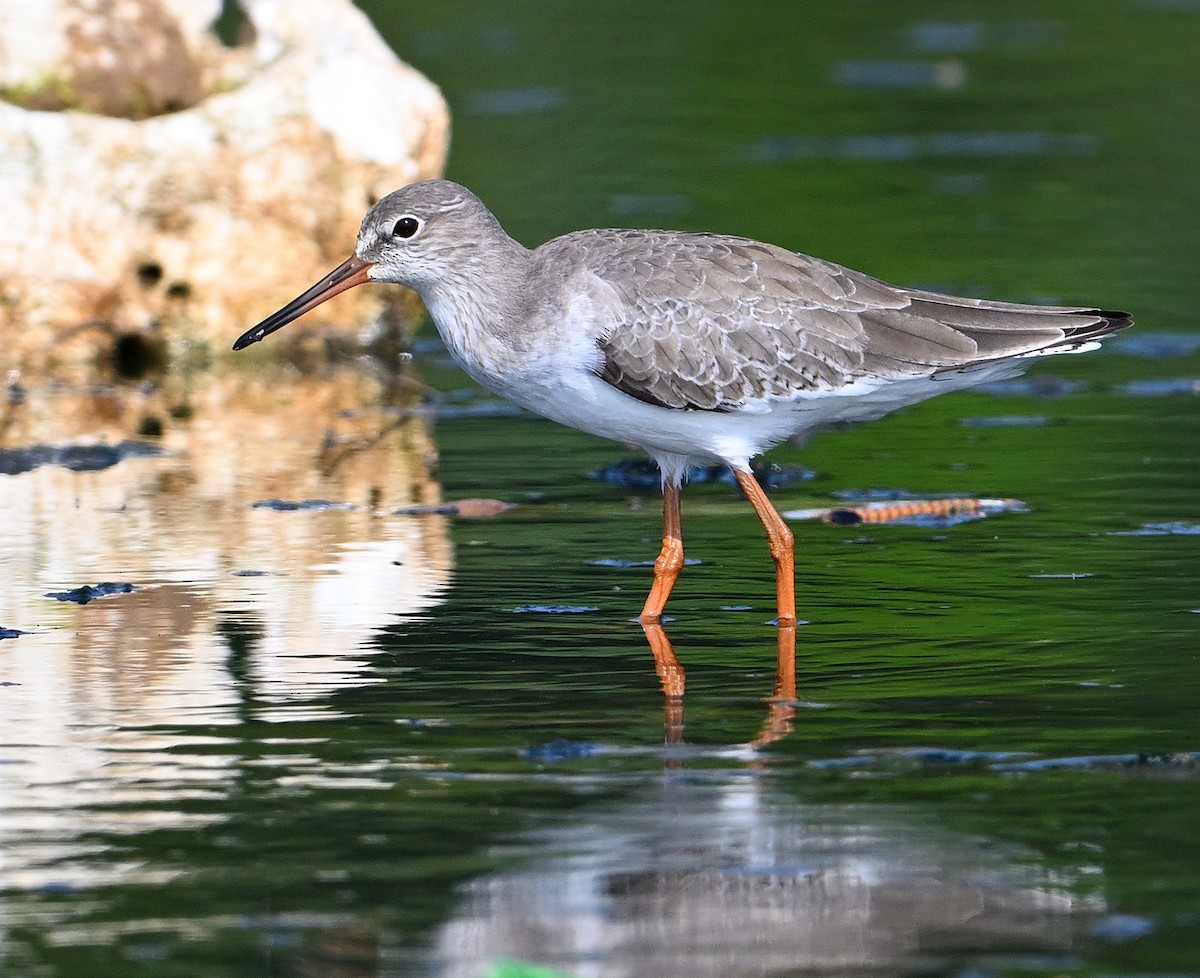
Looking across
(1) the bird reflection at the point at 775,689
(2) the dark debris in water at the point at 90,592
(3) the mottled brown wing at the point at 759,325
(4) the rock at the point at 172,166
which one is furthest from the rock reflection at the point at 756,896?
(4) the rock at the point at 172,166

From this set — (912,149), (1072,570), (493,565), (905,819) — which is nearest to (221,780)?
(905,819)

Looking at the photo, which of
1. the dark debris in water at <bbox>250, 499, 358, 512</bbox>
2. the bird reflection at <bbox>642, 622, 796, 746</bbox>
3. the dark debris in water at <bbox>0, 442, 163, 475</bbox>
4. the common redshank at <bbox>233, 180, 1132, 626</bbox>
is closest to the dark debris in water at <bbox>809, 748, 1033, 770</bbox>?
the bird reflection at <bbox>642, 622, 796, 746</bbox>

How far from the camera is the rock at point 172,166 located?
1515 centimetres

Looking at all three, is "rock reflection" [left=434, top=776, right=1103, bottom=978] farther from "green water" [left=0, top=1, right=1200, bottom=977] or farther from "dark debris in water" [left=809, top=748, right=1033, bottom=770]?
"dark debris in water" [left=809, top=748, right=1033, bottom=770]

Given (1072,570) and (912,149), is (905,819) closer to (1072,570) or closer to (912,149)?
(1072,570)

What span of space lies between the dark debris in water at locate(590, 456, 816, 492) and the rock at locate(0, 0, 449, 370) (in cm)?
407

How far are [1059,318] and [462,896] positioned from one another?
204 inches

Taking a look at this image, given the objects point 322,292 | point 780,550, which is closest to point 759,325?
point 780,550

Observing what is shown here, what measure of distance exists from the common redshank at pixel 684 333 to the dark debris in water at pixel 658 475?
180cm

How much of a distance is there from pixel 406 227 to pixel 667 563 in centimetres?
204

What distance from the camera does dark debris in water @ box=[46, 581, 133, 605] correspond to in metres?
9.65

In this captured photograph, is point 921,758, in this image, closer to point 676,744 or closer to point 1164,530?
point 676,744

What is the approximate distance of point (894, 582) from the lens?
32.2 feet

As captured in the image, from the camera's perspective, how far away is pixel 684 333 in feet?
32.2
